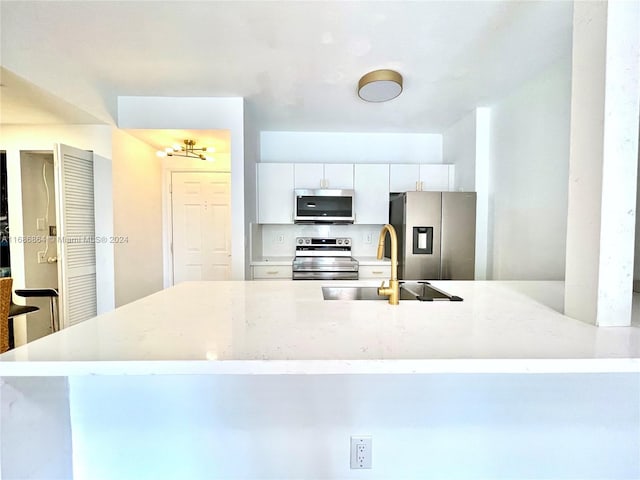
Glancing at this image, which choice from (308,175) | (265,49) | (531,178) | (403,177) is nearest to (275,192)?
(308,175)

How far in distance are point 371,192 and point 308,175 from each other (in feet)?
2.56

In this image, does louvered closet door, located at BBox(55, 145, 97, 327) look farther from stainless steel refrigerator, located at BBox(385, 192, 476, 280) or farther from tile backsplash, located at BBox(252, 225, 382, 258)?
stainless steel refrigerator, located at BBox(385, 192, 476, 280)

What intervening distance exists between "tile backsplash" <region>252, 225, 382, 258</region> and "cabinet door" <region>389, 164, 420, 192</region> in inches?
23.4

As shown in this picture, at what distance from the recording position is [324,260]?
339cm

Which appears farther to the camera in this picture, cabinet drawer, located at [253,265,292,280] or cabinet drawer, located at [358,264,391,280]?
cabinet drawer, located at [358,264,391,280]

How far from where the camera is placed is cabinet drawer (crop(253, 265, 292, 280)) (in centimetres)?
328

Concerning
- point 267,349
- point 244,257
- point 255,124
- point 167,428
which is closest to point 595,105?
point 267,349

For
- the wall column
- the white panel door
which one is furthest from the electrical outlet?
the white panel door

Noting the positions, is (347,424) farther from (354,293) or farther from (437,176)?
(437,176)

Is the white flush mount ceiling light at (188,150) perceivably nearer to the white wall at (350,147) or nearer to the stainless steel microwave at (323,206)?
the white wall at (350,147)

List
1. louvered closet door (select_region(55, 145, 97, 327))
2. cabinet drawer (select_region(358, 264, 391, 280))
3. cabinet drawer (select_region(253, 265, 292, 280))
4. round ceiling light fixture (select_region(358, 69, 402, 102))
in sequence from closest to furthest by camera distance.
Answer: round ceiling light fixture (select_region(358, 69, 402, 102)) < louvered closet door (select_region(55, 145, 97, 327)) < cabinet drawer (select_region(253, 265, 292, 280)) < cabinet drawer (select_region(358, 264, 391, 280))

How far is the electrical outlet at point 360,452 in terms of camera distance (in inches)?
43.4

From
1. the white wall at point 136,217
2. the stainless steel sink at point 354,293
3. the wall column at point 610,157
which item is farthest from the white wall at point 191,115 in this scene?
the wall column at point 610,157

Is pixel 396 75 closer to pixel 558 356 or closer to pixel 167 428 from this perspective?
pixel 558 356
